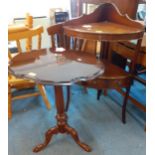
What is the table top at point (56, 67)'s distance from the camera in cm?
119

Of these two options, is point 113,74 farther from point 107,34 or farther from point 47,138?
point 47,138

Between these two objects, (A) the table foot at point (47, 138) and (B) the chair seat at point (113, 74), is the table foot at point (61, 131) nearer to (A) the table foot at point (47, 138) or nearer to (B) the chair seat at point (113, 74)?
(A) the table foot at point (47, 138)

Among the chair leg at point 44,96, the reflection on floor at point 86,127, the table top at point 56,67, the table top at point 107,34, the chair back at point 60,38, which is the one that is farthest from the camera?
the chair leg at point 44,96

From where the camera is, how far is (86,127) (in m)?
1.97

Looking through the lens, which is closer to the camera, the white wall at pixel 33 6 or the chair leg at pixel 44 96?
the chair leg at pixel 44 96

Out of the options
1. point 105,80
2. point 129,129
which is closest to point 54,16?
point 105,80

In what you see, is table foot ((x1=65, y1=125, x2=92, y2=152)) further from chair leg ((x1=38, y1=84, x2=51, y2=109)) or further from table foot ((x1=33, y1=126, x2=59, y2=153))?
chair leg ((x1=38, y1=84, x2=51, y2=109))

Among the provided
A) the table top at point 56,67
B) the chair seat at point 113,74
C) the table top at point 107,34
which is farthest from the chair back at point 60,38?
the chair seat at point 113,74

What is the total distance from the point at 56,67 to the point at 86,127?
0.89m

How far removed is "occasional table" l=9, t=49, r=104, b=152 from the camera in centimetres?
120

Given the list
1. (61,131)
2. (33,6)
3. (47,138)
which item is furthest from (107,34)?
(33,6)

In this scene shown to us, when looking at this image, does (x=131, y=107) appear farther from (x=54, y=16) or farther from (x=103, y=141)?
(x=54, y=16)

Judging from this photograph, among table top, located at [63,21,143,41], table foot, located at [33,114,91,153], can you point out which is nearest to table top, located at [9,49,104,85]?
table top, located at [63,21,143,41]
